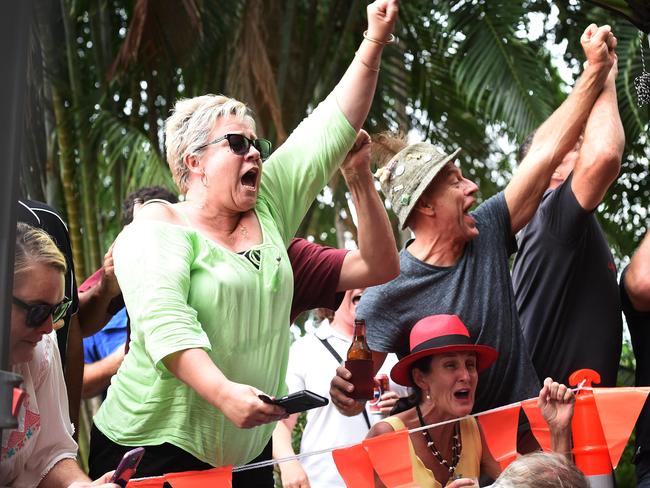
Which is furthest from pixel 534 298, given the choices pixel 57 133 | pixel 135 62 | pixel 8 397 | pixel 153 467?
pixel 57 133

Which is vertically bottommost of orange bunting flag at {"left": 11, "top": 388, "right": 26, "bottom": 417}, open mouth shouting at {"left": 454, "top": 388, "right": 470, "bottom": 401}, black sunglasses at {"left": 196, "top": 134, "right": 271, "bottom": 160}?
open mouth shouting at {"left": 454, "top": 388, "right": 470, "bottom": 401}

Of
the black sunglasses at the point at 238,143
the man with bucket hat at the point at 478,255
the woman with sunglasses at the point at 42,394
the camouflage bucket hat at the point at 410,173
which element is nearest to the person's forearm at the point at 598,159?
the man with bucket hat at the point at 478,255

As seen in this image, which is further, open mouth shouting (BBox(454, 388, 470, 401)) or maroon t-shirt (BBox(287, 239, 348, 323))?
open mouth shouting (BBox(454, 388, 470, 401))

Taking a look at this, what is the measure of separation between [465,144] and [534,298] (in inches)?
220

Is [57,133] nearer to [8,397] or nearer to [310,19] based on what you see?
[310,19]

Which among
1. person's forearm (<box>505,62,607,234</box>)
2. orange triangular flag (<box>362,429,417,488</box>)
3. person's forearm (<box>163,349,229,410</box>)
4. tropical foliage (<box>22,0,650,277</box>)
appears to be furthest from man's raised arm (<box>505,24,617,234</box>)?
tropical foliage (<box>22,0,650,277</box>)

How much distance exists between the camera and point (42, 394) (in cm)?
306

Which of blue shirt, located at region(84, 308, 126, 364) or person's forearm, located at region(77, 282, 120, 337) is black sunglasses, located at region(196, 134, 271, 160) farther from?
blue shirt, located at region(84, 308, 126, 364)

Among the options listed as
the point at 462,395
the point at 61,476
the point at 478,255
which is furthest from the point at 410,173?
the point at 61,476

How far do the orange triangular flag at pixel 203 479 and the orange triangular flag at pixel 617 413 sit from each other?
56.2 inches

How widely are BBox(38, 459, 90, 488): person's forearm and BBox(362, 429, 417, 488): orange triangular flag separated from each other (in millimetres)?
1109

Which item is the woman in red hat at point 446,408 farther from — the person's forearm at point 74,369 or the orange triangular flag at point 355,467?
the person's forearm at point 74,369

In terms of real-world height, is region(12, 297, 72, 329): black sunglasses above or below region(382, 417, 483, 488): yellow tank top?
above

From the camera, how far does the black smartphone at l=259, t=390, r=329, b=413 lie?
8.79 feet
